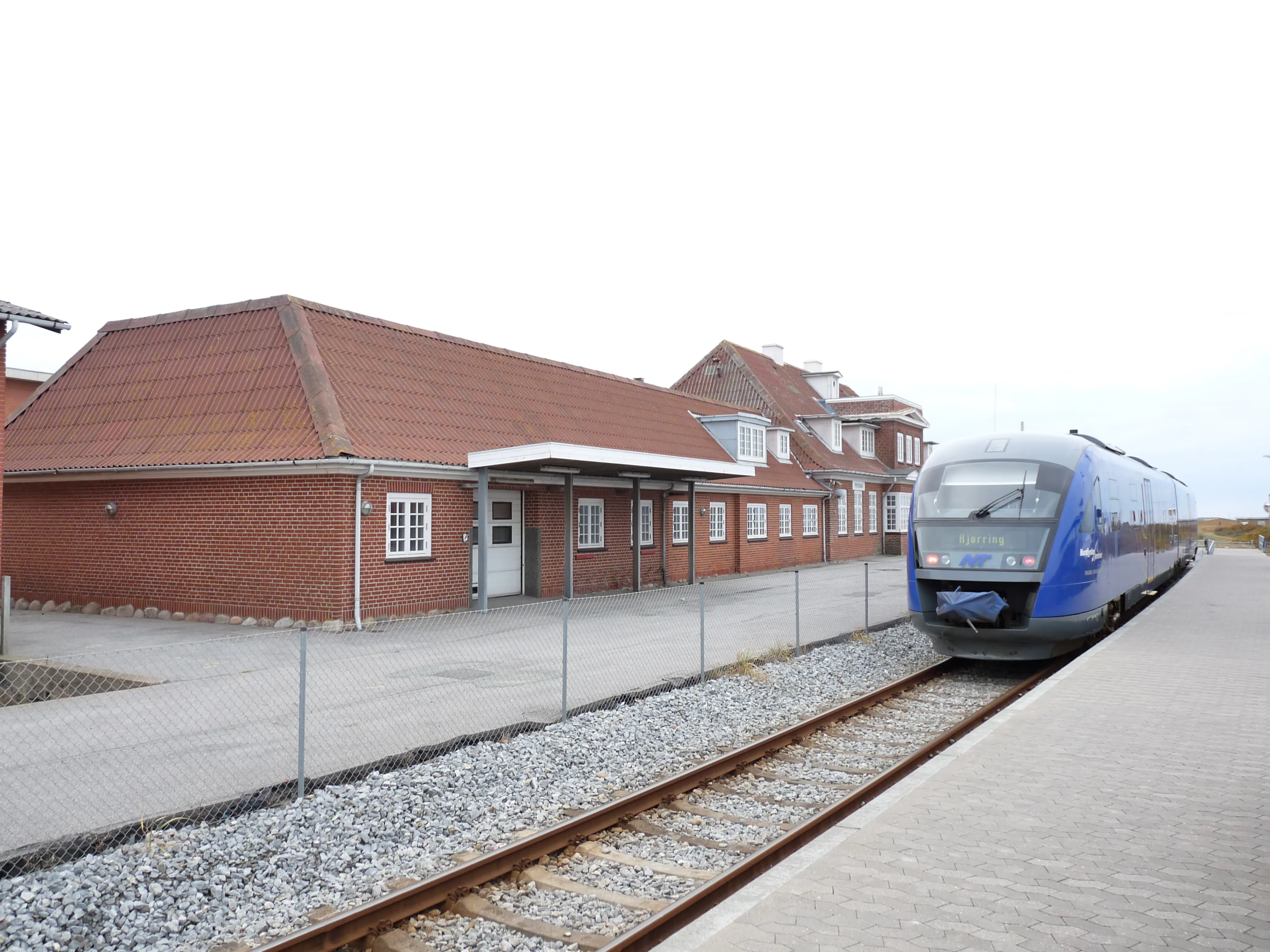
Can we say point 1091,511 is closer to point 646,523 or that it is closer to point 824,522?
point 646,523

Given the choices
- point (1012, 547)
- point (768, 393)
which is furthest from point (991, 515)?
point (768, 393)

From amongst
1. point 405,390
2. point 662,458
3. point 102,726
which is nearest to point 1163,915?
point 102,726

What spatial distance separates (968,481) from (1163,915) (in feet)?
28.4

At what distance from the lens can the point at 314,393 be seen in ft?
53.5

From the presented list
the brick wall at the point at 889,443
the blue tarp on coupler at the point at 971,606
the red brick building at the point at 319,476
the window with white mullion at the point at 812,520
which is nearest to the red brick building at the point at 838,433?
the brick wall at the point at 889,443

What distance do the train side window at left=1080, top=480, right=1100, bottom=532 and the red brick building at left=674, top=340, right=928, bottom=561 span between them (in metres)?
21.0

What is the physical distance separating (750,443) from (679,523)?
603 centimetres

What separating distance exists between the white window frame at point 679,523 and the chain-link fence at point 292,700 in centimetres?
734

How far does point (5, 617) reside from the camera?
12914 mm

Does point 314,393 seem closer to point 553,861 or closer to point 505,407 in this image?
point 505,407

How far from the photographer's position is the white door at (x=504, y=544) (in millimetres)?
18906

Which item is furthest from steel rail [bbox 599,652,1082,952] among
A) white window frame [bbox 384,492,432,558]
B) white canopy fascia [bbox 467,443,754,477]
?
white window frame [bbox 384,492,432,558]

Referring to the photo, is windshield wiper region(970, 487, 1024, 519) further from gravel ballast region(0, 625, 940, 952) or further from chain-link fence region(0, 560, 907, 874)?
gravel ballast region(0, 625, 940, 952)

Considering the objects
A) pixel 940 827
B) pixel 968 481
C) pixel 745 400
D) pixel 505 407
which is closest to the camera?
pixel 940 827
